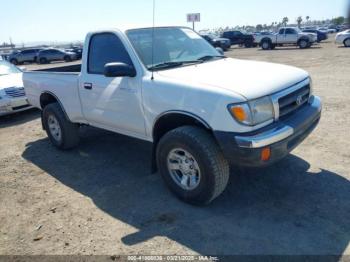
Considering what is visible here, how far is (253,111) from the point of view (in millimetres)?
3172

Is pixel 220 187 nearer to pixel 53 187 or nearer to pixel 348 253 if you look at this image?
pixel 348 253

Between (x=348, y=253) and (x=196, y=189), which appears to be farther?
(x=196, y=189)

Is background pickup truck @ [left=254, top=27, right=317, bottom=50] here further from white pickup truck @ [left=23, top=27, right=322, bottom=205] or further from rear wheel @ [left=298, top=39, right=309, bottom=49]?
white pickup truck @ [left=23, top=27, right=322, bottom=205]

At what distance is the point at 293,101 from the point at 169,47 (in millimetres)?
1712

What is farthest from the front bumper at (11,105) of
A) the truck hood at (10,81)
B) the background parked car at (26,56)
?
the background parked car at (26,56)

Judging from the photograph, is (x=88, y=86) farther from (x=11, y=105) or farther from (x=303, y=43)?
(x=303, y=43)

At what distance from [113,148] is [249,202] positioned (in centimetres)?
282

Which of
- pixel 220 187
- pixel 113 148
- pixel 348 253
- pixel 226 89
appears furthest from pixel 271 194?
pixel 113 148

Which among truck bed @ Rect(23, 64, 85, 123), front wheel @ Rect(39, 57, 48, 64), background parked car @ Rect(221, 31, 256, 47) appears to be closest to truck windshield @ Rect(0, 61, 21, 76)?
truck bed @ Rect(23, 64, 85, 123)

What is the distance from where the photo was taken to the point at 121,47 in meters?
4.25

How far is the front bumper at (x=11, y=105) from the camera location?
320 inches

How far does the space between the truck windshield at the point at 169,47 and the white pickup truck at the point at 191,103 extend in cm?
1

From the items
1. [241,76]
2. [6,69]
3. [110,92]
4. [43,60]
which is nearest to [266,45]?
[43,60]

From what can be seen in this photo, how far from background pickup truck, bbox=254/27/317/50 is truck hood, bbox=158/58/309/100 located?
91.6 feet
